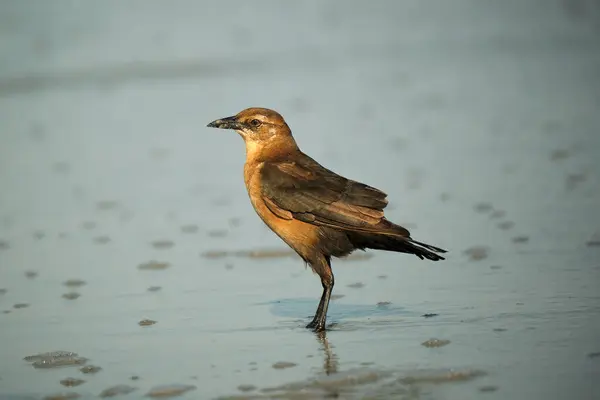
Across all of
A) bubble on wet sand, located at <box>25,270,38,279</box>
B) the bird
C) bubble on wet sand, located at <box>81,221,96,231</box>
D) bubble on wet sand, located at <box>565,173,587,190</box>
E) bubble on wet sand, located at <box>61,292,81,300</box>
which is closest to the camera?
the bird

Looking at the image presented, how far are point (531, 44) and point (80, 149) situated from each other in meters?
8.22

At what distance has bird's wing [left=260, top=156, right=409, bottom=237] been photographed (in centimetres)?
745

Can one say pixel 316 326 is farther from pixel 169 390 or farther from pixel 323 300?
pixel 169 390

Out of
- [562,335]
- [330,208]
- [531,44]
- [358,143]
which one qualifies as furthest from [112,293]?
[531,44]

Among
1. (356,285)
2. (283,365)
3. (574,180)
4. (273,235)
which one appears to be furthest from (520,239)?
(283,365)

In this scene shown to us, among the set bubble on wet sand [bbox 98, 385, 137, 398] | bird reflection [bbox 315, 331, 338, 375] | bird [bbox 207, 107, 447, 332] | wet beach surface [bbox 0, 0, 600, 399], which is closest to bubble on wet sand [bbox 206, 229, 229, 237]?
wet beach surface [bbox 0, 0, 600, 399]

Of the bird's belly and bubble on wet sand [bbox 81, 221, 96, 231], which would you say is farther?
bubble on wet sand [bbox 81, 221, 96, 231]

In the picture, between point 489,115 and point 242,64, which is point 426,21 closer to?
point 242,64

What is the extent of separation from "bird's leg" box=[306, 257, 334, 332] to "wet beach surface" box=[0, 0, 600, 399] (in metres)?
0.12

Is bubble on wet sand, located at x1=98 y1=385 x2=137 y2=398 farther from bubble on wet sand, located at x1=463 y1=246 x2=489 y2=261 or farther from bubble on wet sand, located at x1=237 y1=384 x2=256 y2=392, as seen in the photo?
bubble on wet sand, located at x1=463 y1=246 x2=489 y2=261

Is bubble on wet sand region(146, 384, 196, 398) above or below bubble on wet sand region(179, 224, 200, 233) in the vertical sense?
below

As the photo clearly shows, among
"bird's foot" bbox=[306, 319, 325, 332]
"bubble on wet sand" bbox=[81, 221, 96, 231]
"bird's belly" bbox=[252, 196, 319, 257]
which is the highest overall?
"bubble on wet sand" bbox=[81, 221, 96, 231]

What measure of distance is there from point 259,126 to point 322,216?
107 cm

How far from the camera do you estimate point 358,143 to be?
12.7 meters
